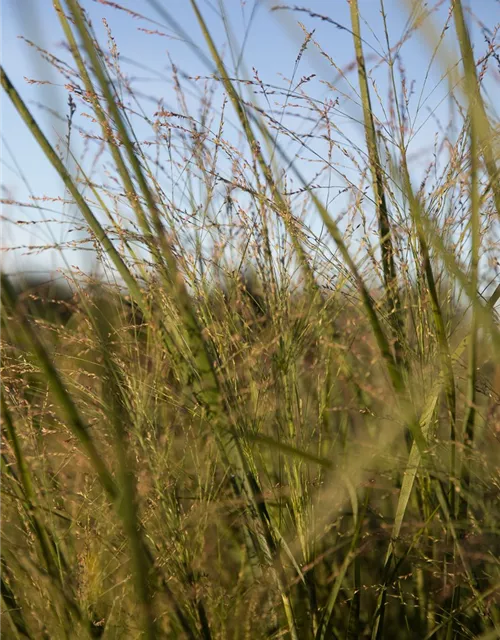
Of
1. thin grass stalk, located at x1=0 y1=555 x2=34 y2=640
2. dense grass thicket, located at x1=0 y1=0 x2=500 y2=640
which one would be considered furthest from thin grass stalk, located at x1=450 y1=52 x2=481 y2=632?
thin grass stalk, located at x1=0 y1=555 x2=34 y2=640

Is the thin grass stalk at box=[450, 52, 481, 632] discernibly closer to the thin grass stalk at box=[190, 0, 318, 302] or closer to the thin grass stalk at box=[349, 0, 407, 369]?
the thin grass stalk at box=[349, 0, 407, 369]

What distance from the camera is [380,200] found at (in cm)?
104

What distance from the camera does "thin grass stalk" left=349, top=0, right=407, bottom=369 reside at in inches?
39.8

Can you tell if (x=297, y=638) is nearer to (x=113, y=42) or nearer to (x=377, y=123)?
(x=377, y=123)

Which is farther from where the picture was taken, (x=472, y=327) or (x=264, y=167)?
(x=264, y=167)

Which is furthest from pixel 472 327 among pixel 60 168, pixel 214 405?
pixel 60 168

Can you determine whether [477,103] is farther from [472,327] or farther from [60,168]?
[60,168]

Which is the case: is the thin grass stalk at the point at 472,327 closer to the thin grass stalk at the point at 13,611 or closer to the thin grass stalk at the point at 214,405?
the thin grass stalk at the point at 214,405

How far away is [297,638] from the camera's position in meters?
0.92

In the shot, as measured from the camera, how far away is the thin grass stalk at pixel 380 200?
3.31 feet

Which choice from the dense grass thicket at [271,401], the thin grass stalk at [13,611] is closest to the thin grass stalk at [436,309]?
the dense grass thicket at [271,401]

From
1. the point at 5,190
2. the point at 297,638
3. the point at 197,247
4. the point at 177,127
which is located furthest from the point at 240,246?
the point at 297,638

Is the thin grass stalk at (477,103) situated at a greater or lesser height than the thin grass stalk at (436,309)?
greater

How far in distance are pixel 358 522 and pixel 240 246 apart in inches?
18.8
